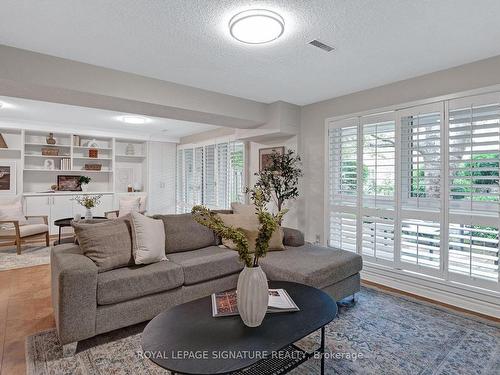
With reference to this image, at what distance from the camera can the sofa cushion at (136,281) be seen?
7.23 feet

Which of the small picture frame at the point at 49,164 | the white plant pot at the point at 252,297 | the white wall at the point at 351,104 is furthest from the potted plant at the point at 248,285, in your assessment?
the small picture frame at the point at 49,164

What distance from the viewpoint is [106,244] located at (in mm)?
2477

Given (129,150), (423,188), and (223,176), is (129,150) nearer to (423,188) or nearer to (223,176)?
(223,176)

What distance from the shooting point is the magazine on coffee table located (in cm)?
175

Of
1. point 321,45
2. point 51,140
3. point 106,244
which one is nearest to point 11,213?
point 51,140

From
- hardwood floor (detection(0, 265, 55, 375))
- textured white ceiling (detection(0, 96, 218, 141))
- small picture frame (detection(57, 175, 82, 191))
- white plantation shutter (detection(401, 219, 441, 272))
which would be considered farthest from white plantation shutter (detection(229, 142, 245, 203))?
small picture frame (detection(57, 175, 82, 191))

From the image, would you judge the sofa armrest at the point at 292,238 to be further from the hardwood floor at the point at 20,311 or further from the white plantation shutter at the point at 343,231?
the hardwood floor at the point at 20,311

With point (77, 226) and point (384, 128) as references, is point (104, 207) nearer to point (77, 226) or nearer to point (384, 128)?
point (77, 226)

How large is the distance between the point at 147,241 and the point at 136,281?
410 mm

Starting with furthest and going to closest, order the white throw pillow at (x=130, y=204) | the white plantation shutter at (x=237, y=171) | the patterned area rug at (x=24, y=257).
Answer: the white throw pillow at (x=130, y=204) → the white plantation shutter at (x=237, y=171) → the patterned area rug at (x=24, y=257)

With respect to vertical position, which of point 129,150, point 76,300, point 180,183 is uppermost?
point 129,150

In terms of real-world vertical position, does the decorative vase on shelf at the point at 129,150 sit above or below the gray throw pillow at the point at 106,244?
above

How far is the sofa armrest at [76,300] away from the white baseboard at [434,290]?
10.0 ft

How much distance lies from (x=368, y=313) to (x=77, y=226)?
2.72 m
